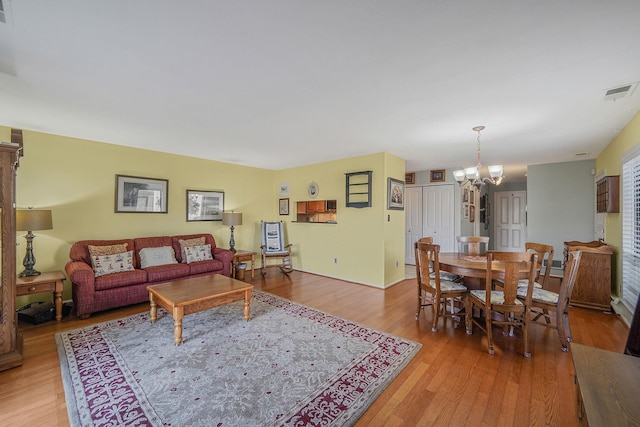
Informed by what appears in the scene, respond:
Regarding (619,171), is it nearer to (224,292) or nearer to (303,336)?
(303,336)

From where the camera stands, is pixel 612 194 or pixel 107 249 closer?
pixel 612 194

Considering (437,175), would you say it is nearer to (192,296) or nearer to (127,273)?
(192,296)

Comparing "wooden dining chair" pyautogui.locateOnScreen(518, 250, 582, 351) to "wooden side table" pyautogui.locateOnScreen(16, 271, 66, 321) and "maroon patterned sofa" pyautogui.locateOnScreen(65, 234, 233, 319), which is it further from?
"wooden side table" pyautogui.locateOnScreen(16, 271, 66, 321)

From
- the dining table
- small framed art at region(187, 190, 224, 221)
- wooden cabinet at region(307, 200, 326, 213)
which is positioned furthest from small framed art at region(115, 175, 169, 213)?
the dining table

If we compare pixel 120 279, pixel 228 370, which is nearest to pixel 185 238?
pixel 120 279

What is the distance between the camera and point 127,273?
357 centimetres

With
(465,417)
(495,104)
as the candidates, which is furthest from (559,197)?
(465,417)

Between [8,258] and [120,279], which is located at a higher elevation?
[8,258]

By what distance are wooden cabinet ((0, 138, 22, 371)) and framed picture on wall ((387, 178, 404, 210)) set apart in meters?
4.42

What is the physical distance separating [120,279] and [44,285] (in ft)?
2.34

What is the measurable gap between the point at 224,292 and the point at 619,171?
522 centimetres

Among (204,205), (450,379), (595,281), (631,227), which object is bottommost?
(450,379)

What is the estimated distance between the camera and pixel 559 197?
5309 mm

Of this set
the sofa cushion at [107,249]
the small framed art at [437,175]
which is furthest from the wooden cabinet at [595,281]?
the sofa cushion at [107,249]
